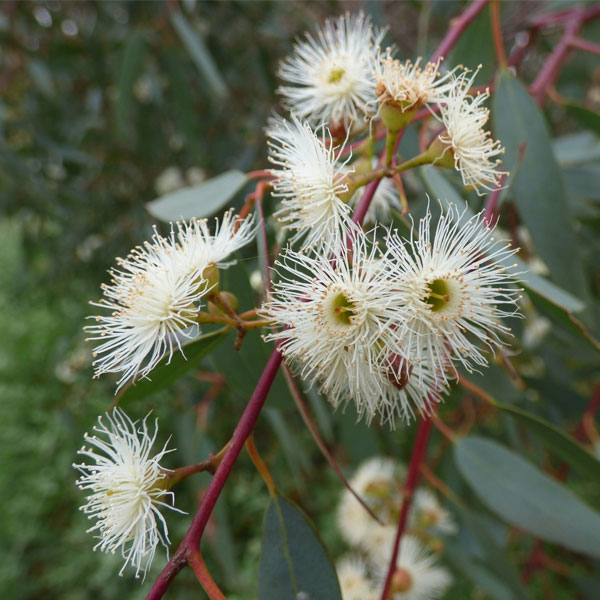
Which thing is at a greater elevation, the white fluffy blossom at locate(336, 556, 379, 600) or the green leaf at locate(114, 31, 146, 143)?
the green leaf at locate(114, 31, 146, 143)

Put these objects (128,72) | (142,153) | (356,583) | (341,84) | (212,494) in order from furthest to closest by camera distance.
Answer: (142,153) → (128,72) → (356,583) → (341,84) → (212,494)

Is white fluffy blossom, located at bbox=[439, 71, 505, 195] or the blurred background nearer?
white fluffy blossom, located at bbox=[439, 71, 505, 195]

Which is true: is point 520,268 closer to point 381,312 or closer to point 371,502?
point 381,312

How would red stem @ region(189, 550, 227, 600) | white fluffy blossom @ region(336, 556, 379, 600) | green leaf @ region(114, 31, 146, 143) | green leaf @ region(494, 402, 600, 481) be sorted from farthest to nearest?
green leaf @ region(114, 31, 146, 143) < white fluffy blossom @ region(336, 556, 379, 600) < green leaf @ region(494, 402, 600, 481) < red stem @ region(189, 550, 227, 600)

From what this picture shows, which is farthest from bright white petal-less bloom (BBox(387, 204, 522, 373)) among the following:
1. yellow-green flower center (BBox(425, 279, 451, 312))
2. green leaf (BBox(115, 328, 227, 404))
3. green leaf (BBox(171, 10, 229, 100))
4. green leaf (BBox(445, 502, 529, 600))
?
green leaf (BBox(171, 10, 229, 100))

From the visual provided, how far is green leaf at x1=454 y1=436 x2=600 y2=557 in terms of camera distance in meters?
0.88

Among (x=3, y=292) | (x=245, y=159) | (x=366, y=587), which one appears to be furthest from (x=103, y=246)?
(x=3, y=292)

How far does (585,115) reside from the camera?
1.10 m

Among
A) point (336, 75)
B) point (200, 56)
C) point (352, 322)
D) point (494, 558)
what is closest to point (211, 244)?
point (352, 322)

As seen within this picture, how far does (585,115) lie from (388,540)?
1.01 metres

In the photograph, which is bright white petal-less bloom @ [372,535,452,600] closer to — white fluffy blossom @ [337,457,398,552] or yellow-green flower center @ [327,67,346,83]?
white fluffy blossom @ [337,457,398,552]

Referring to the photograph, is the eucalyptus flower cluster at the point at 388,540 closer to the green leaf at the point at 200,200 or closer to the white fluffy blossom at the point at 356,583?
the white fluffy blossom at the point at 356,583

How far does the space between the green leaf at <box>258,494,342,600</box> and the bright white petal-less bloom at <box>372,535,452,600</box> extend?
0.71 metres

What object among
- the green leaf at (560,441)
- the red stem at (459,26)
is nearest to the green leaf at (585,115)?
the red stem at (459,26)
